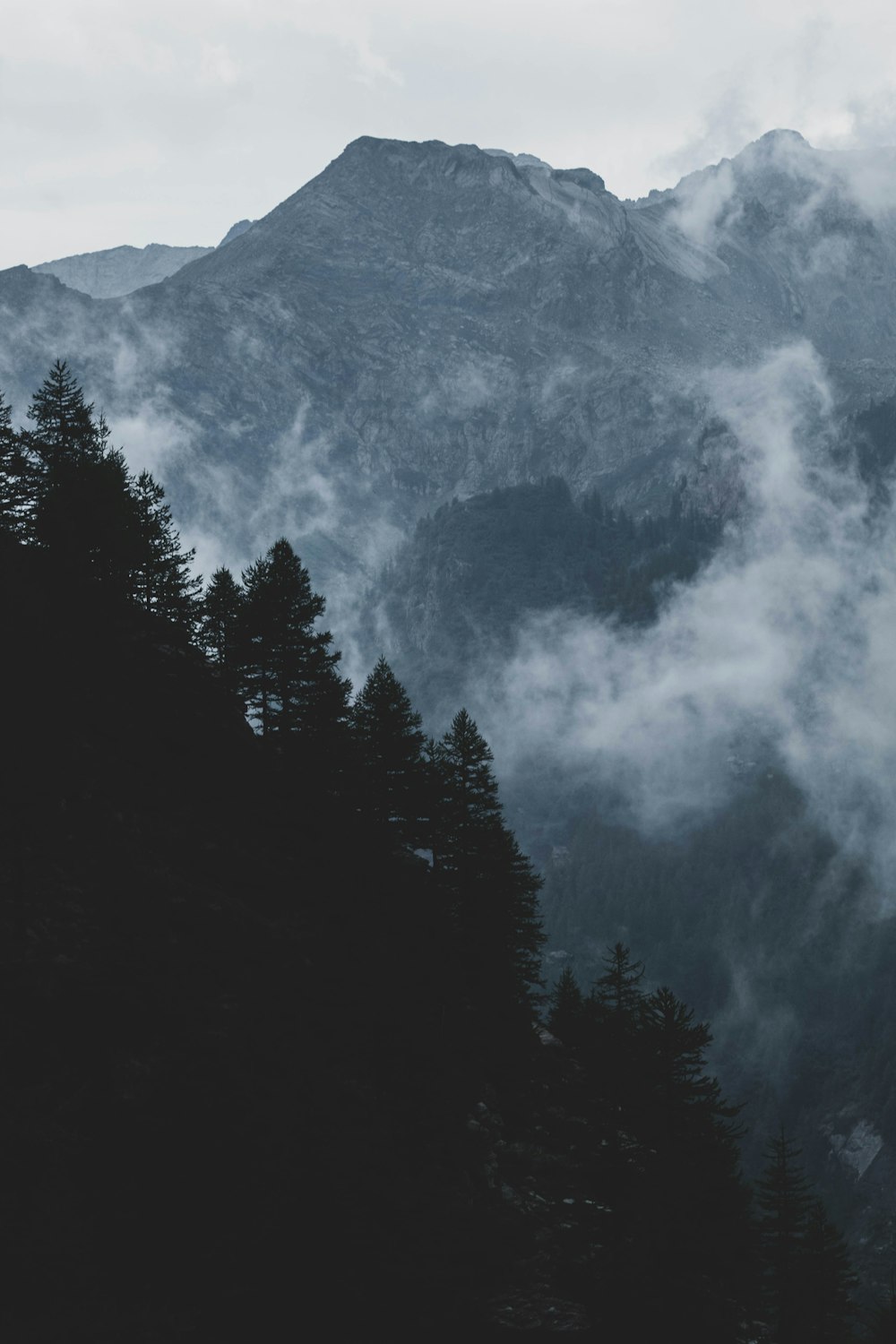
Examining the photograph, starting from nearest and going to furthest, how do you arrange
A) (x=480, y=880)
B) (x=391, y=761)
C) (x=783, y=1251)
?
(x=783, y=1251)
(x=480, y=880)
(x=391, y=761)

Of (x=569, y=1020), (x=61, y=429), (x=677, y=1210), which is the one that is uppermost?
(x=61, y=429)

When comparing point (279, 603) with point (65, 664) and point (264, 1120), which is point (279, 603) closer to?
point (65, 664)

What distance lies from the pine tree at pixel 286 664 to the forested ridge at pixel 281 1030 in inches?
5.6

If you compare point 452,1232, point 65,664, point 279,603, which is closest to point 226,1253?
point 452,1232

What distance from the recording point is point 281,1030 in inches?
1529

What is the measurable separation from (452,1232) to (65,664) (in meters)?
23.0

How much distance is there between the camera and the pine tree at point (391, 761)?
52.0 metres

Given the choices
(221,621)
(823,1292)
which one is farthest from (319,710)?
(823,1292)

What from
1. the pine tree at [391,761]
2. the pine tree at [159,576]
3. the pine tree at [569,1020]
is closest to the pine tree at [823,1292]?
the pine tree at [569,1020]

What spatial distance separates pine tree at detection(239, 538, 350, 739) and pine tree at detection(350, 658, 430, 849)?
1328 millimetres

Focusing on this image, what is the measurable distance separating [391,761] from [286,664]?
21.0 ft

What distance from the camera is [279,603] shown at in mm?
54781

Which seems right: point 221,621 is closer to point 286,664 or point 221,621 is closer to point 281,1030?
point 286,664

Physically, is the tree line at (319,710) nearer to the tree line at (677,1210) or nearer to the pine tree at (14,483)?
the pine tree at (14,483)
